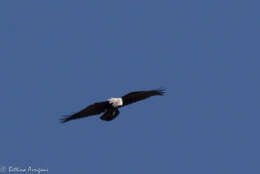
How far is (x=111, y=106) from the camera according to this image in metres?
21.6

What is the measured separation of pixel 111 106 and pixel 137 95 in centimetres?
96

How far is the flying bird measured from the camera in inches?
843

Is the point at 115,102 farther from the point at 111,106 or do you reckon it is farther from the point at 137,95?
the point at 137,95

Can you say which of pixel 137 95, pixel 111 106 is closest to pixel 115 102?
pixel 111 106

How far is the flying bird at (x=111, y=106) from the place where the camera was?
21.4 m

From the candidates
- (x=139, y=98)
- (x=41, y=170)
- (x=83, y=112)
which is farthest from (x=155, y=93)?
(x=41, y=170)

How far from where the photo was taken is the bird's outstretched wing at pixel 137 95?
21.9m

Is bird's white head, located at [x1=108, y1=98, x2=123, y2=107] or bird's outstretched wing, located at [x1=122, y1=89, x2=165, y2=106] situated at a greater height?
bird's outstretched wing, located at [x1=122, y1=89, x2=165, y2=106]

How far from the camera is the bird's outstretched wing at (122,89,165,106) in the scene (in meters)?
21.9

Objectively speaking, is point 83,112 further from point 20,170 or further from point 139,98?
point 20,170

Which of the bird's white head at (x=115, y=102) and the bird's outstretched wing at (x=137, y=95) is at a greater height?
the bird's outstretched wing at (x=137, y=95)

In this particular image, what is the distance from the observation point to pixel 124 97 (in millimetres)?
21984

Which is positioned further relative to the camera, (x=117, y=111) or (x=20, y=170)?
(x=117, y=111)

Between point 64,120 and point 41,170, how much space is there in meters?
2.49
